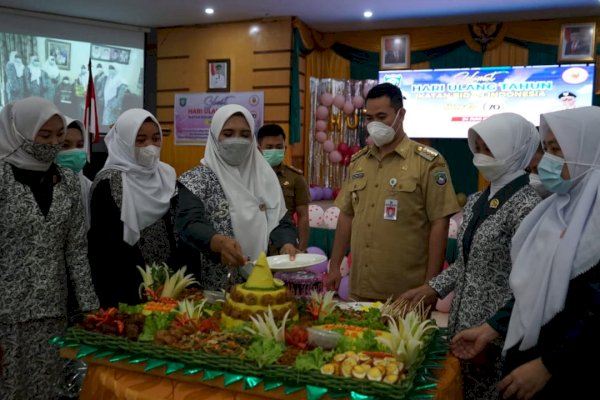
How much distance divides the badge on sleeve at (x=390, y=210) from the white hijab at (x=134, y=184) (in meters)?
1.06

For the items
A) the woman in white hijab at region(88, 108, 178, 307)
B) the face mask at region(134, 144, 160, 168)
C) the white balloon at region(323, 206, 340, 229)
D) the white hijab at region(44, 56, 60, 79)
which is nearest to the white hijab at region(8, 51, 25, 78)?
the white hijab at region(44, 56, 60, 79)

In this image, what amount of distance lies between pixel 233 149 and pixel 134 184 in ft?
2.14

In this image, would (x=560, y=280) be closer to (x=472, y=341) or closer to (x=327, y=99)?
(x=472, y=341)

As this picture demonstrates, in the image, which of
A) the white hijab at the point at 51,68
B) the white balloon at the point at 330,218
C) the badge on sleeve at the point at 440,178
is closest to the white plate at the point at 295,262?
the badge on sleeve at the point at 440,178

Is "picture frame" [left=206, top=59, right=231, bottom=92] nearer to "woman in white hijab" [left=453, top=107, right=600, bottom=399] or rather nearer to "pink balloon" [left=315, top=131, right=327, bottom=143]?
"pink balloon" [left=315, top=131, right=327, bottom=143]

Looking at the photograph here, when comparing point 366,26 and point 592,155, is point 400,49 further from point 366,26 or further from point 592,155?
point 592,155

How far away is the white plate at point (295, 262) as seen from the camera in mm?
1849

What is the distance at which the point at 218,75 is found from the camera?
791cm

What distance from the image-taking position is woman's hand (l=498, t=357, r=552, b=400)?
4.92 feet

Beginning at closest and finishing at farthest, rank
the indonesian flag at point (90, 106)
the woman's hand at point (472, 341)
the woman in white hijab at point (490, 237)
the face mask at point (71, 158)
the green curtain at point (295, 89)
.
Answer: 1. the woman's hand at point (472, 341)
2. the woman in white hijab at point (490, 237)
3. the face mask at point (71, 158)
4. the indonesian flag at point (90, 106)
5. the green curtain at point (295, 89)

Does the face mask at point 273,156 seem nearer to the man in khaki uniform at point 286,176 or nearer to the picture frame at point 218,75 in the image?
the man in khaki uniform at point 286,176

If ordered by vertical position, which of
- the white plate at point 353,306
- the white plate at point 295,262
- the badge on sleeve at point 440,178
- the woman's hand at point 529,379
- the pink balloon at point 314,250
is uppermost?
the badge on sleeve at point 440,178

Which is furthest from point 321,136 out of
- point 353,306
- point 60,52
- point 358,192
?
point 353,306

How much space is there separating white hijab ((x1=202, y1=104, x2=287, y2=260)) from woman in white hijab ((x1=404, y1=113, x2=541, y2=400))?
0.68 metres
